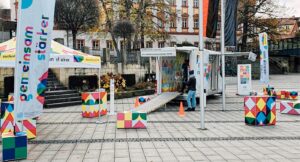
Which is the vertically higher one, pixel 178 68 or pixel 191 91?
pixel 178 68

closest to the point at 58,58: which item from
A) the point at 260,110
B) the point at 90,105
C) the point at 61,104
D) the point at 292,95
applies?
the point at 90,105

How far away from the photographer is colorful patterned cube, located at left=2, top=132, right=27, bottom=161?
6395mm

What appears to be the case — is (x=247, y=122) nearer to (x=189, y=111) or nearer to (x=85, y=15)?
(x=189, y=111)

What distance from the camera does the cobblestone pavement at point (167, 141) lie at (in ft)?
22.1

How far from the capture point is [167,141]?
320 inches

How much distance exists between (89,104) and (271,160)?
762 cm

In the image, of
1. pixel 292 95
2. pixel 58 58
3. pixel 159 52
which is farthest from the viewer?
pixel 292 95

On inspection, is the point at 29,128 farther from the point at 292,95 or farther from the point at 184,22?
the point at 184,22

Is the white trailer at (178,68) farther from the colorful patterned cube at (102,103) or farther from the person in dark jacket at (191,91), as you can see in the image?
the colorful patterned cube at (102,103)

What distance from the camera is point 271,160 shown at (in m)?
6.41

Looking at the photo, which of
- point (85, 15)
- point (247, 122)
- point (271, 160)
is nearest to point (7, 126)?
point (271, 160)

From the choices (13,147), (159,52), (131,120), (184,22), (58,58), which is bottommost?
(13,147)

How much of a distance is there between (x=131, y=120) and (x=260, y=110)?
409cm

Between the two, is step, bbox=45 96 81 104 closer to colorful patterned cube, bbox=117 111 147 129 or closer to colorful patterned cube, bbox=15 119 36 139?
colorful patterned cube, bbox=117 111 147 129
